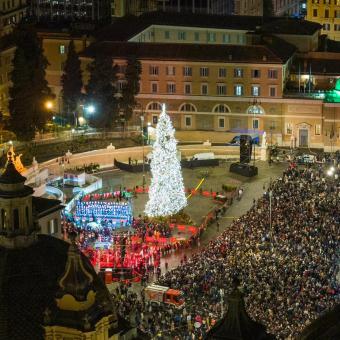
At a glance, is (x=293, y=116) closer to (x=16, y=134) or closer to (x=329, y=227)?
(x=16, y=134)

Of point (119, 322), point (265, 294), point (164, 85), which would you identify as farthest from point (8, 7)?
point (119, 322)

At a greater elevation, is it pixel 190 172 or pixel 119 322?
pixel 119 322

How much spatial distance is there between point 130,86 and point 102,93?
3722mm

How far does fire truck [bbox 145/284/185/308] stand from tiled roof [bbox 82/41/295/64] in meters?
43.6

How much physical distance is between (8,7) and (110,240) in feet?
205

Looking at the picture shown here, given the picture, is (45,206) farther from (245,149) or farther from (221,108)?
(221,108)

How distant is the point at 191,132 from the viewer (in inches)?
3302

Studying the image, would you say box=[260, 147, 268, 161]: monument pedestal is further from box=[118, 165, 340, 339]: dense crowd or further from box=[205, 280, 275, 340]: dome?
box=[205, 280, 275, 340]: dome

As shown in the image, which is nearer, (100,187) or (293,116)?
(100,187)

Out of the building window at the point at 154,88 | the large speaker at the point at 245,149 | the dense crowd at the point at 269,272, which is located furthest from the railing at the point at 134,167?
the dense crowd at the point at 269,272

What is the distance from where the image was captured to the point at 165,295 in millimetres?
42312

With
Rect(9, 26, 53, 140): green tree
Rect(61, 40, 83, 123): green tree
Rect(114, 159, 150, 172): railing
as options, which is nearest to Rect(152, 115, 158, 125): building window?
Rect(61, 40, 83, 123): green tree

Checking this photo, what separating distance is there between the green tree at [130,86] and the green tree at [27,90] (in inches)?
330

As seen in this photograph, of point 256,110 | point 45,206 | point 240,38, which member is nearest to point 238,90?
point 256,110
